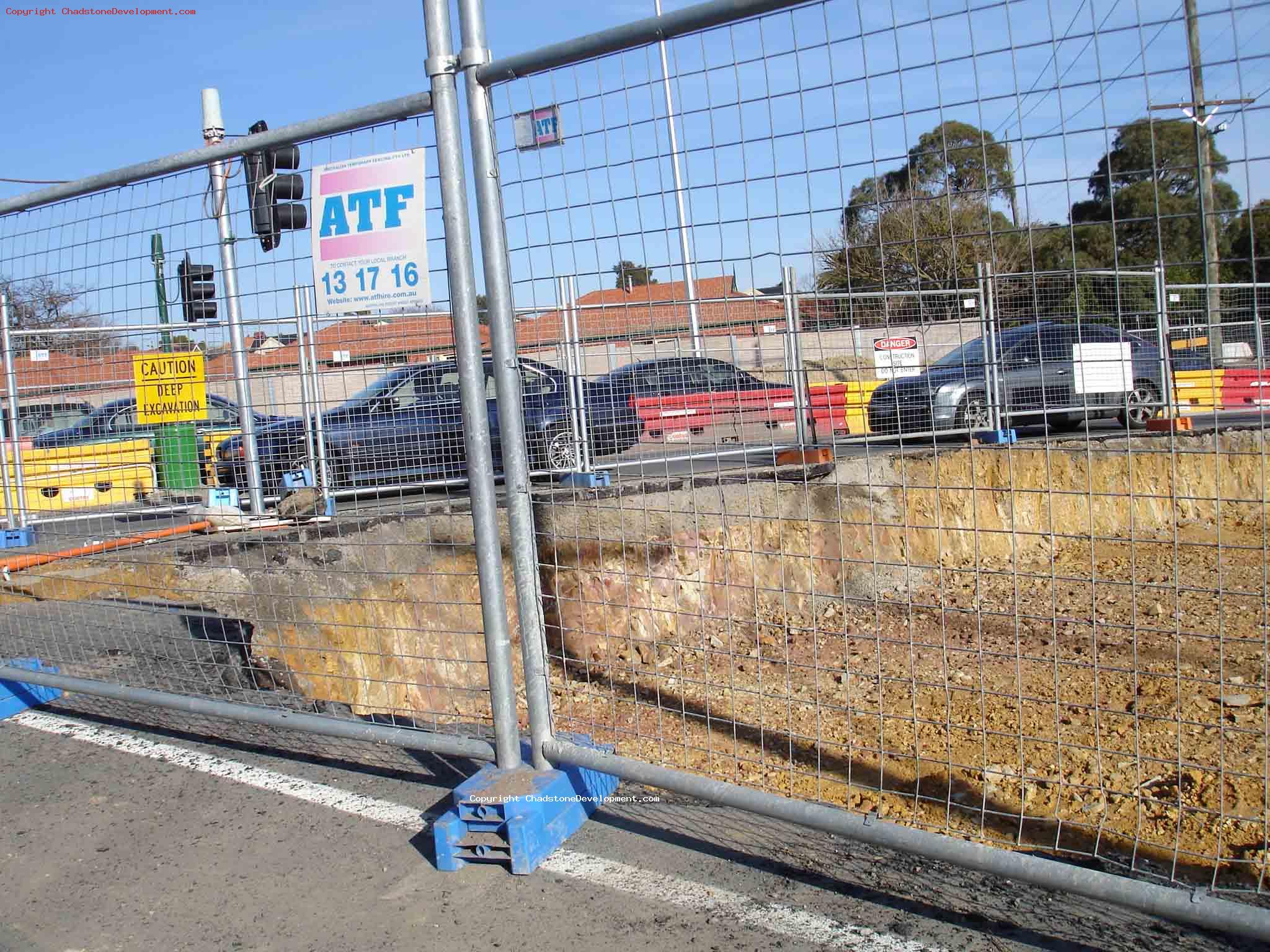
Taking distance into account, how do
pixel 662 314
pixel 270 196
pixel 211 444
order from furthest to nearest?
pixel 211 444
pixel 270 196
pixel 662 314

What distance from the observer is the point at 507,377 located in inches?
124

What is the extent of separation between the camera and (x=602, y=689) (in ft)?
22.5

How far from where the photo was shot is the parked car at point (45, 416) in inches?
214

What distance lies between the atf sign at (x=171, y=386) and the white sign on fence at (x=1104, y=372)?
12.5ft

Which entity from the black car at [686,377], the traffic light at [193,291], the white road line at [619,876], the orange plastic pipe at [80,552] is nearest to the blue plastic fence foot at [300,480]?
the orange plastic pipe at [80,552]

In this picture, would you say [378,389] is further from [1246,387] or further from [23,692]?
[1246,387]

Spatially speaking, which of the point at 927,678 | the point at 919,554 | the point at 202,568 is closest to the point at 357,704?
the point at 202,568

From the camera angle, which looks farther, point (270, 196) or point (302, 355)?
point (302, 355)

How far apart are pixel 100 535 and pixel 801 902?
4043 millimetres

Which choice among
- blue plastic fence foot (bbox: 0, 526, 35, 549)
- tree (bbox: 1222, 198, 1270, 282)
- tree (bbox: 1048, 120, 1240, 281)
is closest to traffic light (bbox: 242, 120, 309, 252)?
tree (bbox: 1048, 120, 1240, 281)

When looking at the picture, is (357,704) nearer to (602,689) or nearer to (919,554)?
(602,689)

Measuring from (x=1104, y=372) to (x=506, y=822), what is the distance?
2.43 metres

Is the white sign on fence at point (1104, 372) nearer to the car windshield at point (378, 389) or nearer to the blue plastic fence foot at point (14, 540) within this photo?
the car windshield at point (378, 389)

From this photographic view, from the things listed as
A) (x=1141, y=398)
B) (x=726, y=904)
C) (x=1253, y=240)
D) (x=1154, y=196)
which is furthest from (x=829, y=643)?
(x=1253, y=240)
